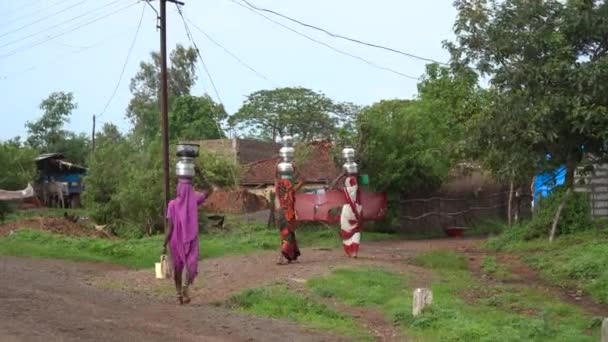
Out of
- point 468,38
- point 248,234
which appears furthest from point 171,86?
point 468,38

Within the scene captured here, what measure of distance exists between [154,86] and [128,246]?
3720 centimetres

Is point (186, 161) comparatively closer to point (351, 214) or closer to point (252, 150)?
point (351, 214)

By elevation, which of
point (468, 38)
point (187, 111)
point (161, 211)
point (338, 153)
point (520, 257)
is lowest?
point (520, 257)

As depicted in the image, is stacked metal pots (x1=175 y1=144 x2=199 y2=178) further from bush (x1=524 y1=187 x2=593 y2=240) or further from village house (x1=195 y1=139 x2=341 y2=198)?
village house (x1=195 y1=139 x2=341 y2=198)

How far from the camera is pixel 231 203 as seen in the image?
39.3 metres

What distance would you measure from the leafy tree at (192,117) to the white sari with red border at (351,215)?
120ft

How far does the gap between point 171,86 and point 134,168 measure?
30452 millimetres

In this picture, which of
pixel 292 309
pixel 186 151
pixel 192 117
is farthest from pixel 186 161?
pixel 192 117

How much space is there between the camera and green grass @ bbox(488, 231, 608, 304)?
1346 centimetres

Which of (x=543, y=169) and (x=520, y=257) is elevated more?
(x=543, y=169)

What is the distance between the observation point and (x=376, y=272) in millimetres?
13391

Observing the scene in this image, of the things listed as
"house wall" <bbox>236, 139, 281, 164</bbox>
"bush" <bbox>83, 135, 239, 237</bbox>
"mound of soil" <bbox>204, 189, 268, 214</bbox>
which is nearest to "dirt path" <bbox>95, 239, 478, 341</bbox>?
"bush" <bbox>83, 135, 239, 237</bbox>

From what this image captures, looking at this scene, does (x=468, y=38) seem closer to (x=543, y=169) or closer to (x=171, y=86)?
(x=543, y=169)

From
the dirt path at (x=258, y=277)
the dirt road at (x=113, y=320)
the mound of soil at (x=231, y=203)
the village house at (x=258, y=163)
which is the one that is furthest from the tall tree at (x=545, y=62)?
the mound of soil at (x=231, y=203)
